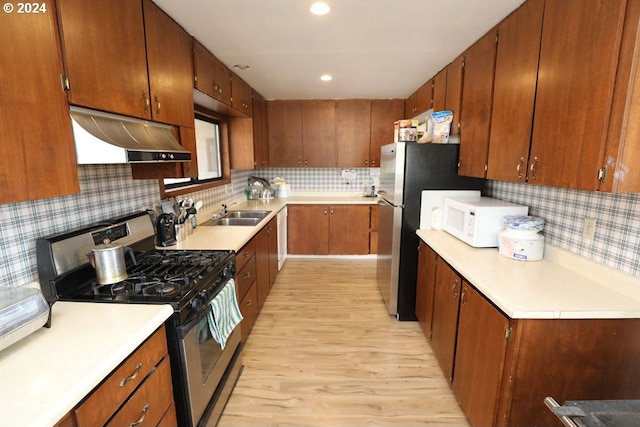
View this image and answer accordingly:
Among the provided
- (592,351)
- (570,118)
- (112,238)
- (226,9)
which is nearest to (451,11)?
(570,118)

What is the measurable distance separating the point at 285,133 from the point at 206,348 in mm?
3518

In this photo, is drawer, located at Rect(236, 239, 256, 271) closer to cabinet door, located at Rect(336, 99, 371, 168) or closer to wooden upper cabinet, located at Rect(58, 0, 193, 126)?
wooden upper cabinet, located at Rect(58, 0, 193, 126)

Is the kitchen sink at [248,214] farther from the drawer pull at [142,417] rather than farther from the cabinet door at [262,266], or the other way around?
the drawer pull at [142,417]

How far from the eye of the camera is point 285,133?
4.50 metres

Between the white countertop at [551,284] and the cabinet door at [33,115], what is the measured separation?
185 centimetres

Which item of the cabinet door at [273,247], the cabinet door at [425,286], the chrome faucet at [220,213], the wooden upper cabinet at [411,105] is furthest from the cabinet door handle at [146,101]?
the wooden upper cabinet at [411,105]

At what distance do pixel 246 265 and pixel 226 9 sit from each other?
69.2 inches

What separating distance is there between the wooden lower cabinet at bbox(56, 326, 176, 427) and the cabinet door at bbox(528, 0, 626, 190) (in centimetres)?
191

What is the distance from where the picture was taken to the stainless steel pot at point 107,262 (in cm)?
142

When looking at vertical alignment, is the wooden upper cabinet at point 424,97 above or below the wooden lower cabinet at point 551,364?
above

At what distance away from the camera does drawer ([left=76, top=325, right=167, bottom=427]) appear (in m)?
0.88

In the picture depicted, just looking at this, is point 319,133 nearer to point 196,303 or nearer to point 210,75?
point 210,75

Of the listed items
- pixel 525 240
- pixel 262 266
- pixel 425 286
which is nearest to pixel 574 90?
pixel 525 240

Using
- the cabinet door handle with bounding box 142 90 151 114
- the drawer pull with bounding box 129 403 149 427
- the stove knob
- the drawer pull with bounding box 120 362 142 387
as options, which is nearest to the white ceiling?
the cabinet door handle with bounding box 142 90 151 114
